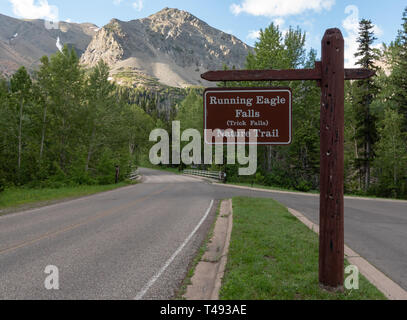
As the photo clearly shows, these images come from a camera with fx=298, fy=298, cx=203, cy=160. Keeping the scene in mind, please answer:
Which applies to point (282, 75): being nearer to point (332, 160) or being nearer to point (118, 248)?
point (332, 160)

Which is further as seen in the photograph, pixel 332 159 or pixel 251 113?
pixel 251 113

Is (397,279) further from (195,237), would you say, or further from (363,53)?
(363,53)

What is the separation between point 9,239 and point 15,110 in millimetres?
23208

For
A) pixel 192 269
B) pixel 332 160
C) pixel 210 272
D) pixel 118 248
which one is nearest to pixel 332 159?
pixel 332 160

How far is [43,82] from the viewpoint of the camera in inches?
1130

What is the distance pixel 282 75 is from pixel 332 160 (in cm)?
161

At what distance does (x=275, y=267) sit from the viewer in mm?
5523

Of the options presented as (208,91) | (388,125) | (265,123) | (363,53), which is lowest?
(265,123)

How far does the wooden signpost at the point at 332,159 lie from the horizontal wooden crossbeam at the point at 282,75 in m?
0.13

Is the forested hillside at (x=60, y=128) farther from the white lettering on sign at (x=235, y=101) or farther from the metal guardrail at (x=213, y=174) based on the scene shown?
the white lettering on sign at (x=235, y=101)

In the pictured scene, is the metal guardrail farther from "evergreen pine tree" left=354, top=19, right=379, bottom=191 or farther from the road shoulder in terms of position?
the road shoulder

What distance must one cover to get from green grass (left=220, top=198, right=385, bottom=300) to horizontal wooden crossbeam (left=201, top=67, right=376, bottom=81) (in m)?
3.28

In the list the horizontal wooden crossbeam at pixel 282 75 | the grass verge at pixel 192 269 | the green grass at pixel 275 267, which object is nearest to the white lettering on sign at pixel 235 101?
the horizontal wooden crossbeam at pixel 282 75
